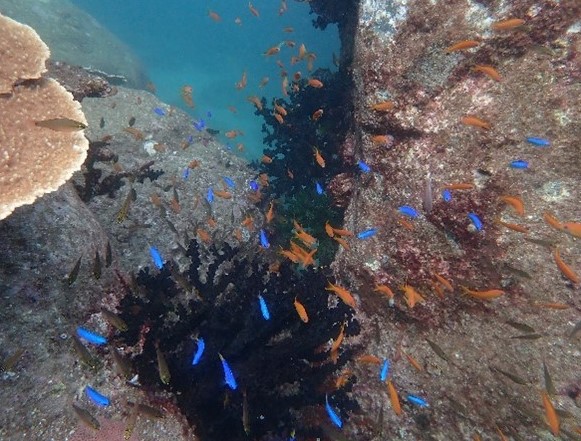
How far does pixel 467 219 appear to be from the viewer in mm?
4383

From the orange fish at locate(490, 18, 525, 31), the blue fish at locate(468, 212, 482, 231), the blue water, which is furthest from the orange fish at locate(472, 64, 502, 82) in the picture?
the blue water

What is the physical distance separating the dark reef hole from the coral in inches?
50.7

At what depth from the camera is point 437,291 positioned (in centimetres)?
450

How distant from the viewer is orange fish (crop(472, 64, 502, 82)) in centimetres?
414

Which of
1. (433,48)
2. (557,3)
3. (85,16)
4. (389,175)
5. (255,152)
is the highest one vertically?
(557,3)

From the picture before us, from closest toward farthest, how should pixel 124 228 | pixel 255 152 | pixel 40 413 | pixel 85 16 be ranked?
pixel 40 413
pixel 124 228
pixel 85 16
pixel 255 152

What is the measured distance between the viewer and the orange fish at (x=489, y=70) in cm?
414

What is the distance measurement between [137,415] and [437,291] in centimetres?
333

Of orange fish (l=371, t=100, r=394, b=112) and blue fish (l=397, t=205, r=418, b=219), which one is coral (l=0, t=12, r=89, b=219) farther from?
blue fish (l=397, t=205, r=418, b=219)

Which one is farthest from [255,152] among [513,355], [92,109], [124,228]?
[513,355]

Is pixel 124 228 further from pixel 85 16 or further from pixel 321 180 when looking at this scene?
pixel 85 16

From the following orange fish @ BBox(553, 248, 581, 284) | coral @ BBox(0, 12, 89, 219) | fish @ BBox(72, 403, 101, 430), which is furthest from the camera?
orange fish @ BBox(553, 248, 581, 284)

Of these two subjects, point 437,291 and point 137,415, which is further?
point 437,291

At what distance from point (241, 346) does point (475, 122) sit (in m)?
3.38
